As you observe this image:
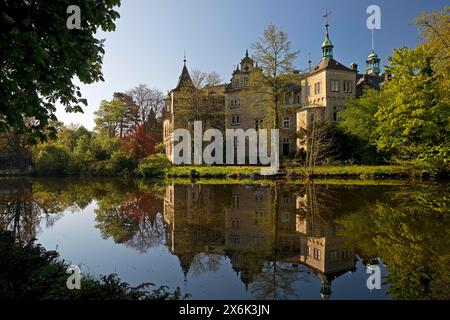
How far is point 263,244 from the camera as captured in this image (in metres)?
7.79

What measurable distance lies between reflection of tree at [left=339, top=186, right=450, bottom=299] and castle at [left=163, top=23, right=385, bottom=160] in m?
21.3

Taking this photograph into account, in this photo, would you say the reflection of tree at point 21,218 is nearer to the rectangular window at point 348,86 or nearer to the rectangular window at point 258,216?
the rectangular window at point 258,216

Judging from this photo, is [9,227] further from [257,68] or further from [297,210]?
[257,68]

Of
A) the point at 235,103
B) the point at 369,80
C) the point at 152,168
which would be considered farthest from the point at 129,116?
the point at 369,80

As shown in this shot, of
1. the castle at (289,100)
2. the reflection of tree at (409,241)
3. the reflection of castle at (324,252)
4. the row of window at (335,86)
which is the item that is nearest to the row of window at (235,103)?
the castle at (289,100)

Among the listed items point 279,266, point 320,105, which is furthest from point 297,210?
point 320,105

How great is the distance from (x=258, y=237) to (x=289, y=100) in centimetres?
3472

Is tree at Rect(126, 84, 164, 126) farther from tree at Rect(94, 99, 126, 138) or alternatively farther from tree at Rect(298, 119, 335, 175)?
tree at Rect(298, 119, 335, 175)

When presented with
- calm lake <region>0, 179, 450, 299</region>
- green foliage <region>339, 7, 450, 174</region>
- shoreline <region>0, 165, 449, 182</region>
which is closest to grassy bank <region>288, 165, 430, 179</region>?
shoreline <region>0, 165, 449, 182</region>

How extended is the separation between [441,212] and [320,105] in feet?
87.0

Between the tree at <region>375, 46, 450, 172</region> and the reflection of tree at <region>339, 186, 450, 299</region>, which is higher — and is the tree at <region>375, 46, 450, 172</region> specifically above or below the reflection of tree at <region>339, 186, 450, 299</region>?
above

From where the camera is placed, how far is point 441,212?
427 inches

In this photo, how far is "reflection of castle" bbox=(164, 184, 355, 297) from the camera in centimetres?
637

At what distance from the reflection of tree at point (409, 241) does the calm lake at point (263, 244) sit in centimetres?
2
